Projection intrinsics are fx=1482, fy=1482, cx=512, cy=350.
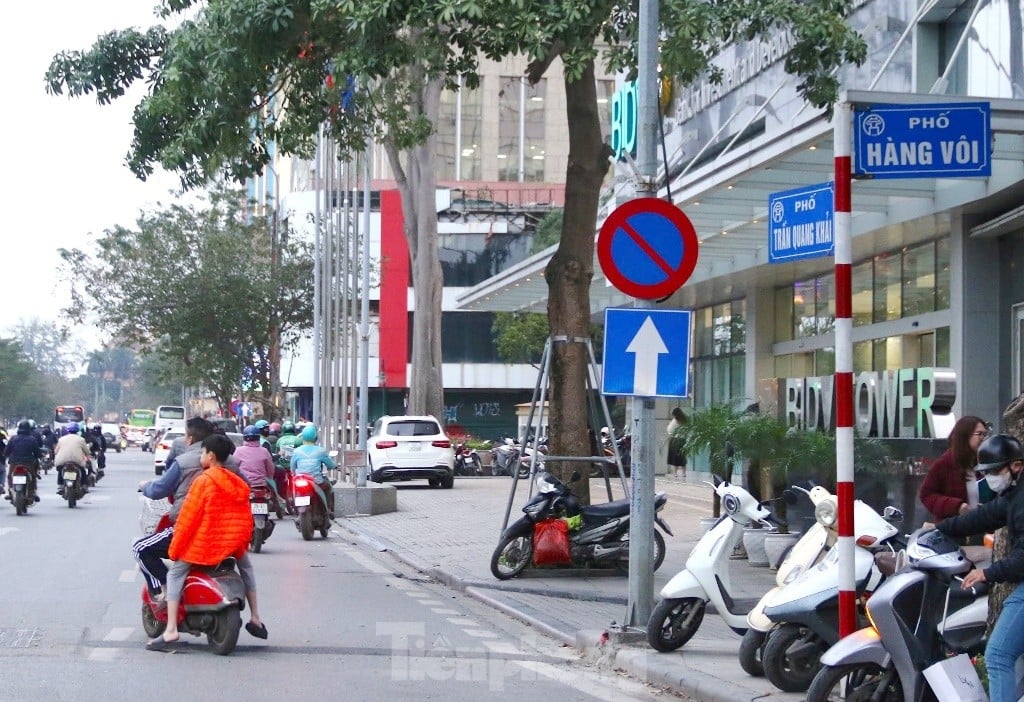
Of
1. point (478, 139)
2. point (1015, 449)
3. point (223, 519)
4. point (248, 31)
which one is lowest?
point (223, 519)

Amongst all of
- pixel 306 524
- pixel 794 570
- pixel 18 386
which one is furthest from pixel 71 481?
pixel 18 386

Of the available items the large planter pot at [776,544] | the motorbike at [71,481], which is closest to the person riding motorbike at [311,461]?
the large planter pot at [776,544]

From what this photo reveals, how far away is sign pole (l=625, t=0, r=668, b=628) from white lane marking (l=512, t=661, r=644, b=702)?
937mm

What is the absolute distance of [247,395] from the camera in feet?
177

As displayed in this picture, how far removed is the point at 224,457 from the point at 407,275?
57712 millimetres

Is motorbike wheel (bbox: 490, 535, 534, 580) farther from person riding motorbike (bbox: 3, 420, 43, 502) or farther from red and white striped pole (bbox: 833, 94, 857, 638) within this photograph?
person riding motorbike (bbox: 3, 420, 43, 502)

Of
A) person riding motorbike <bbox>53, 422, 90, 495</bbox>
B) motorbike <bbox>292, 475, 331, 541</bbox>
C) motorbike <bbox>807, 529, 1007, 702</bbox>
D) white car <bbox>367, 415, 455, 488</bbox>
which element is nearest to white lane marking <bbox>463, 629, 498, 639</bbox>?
motorbike <bbox>807, 529, 1007, 702</bbox>

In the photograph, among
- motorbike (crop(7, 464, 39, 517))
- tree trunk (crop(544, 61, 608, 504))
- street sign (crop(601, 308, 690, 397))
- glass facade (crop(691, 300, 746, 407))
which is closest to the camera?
street sign (crop(601, 308, 690, 397))

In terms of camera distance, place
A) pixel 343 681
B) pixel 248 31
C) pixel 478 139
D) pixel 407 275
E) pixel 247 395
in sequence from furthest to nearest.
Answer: pixel 478 139, pixel 407 275, pixel 247 395, pixel 248 31, pixel 343 681

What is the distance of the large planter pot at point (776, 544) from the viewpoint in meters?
15.2

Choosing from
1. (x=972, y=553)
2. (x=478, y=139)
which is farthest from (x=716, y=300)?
(x=478, y=139)

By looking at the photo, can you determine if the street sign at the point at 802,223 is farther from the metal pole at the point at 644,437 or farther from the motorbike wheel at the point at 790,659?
the metal pole at the point at 644,437

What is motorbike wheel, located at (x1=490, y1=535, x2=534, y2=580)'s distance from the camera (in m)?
14.7

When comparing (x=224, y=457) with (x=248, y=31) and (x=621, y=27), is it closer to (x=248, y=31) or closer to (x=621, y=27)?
(x=248, y=31)
